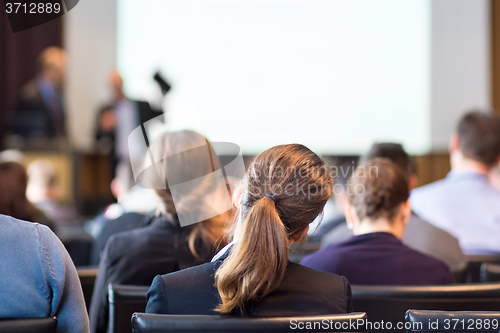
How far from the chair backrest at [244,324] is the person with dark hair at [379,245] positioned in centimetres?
70

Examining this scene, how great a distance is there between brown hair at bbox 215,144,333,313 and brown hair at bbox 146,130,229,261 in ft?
1.54

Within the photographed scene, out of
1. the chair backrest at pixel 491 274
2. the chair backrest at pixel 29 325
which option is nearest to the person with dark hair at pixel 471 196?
the chair backrest at pixel 491 274

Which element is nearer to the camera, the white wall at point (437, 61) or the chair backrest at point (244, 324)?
the chair backrest at point (244, 324)

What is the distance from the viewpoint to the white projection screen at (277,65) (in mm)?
6043

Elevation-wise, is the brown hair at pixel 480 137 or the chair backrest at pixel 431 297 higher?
the brown hair at pixel 480 137

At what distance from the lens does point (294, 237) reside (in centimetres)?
118

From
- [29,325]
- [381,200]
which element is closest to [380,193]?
[381,200]

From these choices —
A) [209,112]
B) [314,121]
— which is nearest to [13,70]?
[209,112]

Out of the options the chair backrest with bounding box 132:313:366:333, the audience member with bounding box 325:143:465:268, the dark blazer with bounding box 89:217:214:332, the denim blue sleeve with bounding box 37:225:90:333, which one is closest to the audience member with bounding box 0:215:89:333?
the denim blue sleeve with bounding box 37:225:90:333

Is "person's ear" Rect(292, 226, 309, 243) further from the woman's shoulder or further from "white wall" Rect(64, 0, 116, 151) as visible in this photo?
"white wall" Rect(64, 0, 116, 151)

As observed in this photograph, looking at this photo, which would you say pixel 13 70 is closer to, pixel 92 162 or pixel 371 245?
pixel 92 162

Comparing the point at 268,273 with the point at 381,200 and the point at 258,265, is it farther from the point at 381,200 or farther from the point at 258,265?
the point at 381,200

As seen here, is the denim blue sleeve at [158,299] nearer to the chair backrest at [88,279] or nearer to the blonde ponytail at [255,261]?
the blonde ponytail at [255,261]

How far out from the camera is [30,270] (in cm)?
100
